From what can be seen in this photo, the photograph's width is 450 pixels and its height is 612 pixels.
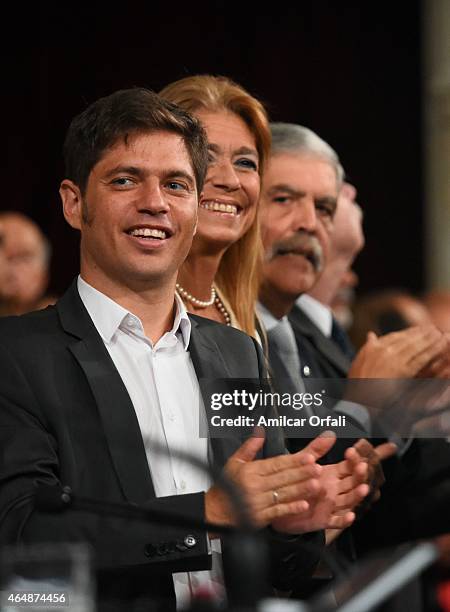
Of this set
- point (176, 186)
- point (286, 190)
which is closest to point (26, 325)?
point (176, 186)

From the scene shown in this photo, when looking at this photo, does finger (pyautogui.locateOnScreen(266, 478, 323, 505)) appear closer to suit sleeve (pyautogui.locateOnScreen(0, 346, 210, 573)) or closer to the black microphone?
suit sleeve (pyautogui.locateOnScreen(0, 346, 210, 573))

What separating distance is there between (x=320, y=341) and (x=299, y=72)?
1104mm

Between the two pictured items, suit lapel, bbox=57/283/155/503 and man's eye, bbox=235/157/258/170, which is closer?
suit lapel, bbox=57/283/155/503

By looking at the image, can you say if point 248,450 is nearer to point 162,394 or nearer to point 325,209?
point 162,394

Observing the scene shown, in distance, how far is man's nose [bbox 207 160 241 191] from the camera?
234 centimetres

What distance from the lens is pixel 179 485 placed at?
1979 mm

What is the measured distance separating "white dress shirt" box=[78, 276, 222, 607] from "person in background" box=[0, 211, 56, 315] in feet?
5.79

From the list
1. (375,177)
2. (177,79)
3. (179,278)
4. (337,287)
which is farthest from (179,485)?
(375,177)

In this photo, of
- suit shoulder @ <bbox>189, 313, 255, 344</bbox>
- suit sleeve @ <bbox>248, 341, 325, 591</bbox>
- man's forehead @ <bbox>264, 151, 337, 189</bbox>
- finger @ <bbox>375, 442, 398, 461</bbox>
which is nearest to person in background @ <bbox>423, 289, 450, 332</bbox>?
man's forehead @ <bbox>264, 151, 337, 189</bbox>

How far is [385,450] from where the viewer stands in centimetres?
231

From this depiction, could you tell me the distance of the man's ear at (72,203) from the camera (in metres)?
2.12

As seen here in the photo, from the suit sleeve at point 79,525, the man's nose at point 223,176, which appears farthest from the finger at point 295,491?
the man's nose at point 223,176

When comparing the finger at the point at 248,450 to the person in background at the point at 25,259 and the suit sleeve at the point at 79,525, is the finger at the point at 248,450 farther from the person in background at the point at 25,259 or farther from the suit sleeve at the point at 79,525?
the person in background at the point at 25,259

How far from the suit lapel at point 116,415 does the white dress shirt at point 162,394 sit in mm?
22
